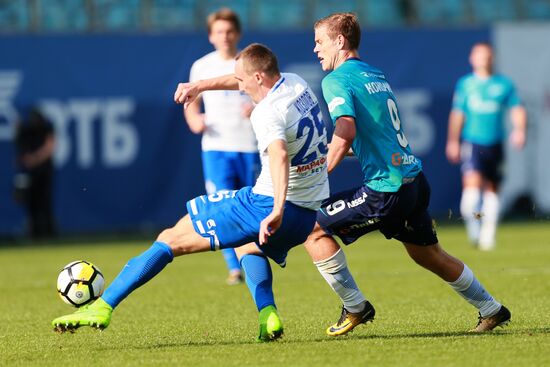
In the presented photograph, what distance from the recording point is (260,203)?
713 centimetres

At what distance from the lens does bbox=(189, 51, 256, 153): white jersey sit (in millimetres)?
11320

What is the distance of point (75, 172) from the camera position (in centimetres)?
2025

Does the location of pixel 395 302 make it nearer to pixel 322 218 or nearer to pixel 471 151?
pixel 322 218

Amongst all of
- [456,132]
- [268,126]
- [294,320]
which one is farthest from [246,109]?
[456,132]

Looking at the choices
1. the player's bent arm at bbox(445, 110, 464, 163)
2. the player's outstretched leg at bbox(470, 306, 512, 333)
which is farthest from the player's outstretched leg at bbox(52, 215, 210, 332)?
the player's bent arm at bbox(445, 110, 464, 163)

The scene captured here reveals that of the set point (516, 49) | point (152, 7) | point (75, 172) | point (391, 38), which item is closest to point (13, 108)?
point (75, 172)

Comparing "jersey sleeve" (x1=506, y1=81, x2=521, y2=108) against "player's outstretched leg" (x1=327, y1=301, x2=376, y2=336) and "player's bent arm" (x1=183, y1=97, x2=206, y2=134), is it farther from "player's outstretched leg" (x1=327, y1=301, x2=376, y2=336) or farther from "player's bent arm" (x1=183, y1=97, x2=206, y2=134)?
"player's outstretched leg" (x1=327, y1=301, x2=376, y2=336)

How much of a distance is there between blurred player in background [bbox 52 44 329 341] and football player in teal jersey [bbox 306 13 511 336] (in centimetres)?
24

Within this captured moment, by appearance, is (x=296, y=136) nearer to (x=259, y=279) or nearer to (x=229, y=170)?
(x=259, y=279)

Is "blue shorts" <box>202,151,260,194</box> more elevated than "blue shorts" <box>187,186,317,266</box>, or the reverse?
"blue shorts" <box>187,186,317,266</box>

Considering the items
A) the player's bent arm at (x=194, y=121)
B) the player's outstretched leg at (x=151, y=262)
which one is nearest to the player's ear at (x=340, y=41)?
the player's outstretched leg at (x=151, y=262)

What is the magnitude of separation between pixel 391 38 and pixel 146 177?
5215mm

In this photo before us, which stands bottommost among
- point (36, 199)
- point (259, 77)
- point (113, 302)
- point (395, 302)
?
point (36, 199)

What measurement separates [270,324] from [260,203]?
2.49 ft
